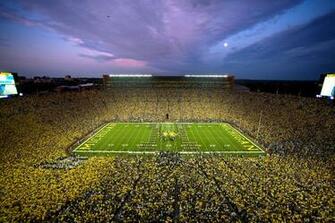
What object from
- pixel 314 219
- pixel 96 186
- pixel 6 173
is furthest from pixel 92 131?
pixel 314 219

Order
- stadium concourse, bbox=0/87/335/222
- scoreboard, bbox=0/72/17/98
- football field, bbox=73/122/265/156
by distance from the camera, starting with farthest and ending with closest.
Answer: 1. scoreboard, bbox=0/72/17/98
2. football field, bbox=73/122/265/156
3. stadium concourse, bbox=0/87/335/222

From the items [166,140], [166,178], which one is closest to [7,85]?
[166,140]

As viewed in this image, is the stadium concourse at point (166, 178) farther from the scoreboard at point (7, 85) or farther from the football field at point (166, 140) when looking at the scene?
the football field at point (166, 140)

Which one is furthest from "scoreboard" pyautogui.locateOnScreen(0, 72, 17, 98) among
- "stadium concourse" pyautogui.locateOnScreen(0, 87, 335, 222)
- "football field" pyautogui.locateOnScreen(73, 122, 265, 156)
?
"football field" pyautogui.locateOnScreen(73, 122, 265, 156)

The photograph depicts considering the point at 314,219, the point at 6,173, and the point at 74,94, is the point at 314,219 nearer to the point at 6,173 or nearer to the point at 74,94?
the point at 6,173

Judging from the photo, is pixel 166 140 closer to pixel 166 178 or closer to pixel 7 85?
pixel 166 178

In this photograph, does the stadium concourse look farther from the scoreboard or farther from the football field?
the football field

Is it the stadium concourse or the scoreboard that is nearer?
the stadium concourse
